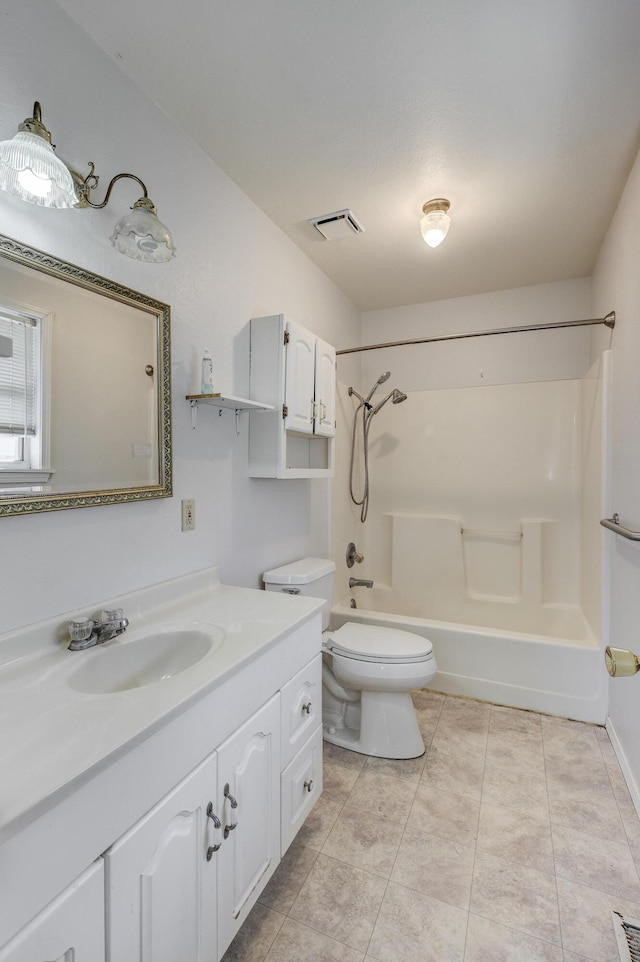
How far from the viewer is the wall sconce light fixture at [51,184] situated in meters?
0.91

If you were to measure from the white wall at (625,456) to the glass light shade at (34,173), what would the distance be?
184 cm

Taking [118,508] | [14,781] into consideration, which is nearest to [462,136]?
[118,508]

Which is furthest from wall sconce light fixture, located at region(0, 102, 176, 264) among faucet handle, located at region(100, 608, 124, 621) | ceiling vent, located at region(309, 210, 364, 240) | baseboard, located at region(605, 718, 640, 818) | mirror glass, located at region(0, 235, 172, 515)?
baseboard, located at region(605, 718, 640, 818)

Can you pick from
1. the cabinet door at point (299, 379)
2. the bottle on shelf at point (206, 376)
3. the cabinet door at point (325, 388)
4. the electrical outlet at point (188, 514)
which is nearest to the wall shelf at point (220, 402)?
the bottle on shelf at point (206, 376)

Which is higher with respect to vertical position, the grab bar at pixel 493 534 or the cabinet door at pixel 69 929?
the grab bar at pixel 493 534

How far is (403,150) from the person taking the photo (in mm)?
1579

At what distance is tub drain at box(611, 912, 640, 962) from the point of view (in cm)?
109

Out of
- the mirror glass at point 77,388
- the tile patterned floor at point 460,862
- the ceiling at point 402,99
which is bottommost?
the tile patterned floor at point 460,862

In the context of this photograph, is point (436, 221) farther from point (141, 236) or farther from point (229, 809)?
point (229, 809)

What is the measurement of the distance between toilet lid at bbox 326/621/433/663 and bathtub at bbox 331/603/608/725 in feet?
1.53

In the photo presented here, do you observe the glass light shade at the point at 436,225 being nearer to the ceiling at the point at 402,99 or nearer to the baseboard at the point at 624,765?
the ceiling at the point at 402,99

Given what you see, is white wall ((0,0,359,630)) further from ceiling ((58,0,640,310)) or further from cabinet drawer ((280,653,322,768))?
cabinet drawer ((280,653,322,768))

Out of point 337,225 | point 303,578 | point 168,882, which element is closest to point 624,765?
point 303,578

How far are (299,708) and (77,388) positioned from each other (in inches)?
43.5
